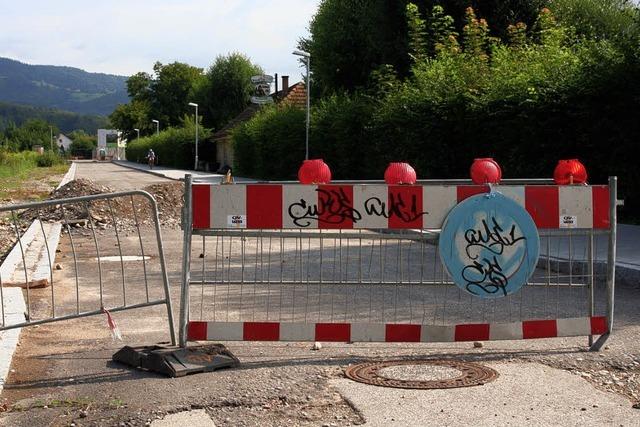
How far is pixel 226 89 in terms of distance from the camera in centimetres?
9544

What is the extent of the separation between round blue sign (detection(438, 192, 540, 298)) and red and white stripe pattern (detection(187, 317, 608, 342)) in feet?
1.02

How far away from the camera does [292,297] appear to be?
9.19m

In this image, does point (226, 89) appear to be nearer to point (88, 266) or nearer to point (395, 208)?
point (88, 266)

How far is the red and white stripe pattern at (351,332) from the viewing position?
657cm

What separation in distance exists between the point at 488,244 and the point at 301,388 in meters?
2.01

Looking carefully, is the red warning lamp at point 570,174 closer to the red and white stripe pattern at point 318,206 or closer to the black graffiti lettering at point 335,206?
the red and white stripe pattern at point 318,206

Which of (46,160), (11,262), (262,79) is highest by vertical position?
(262,79)

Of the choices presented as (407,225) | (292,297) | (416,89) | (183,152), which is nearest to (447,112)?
(416,89)

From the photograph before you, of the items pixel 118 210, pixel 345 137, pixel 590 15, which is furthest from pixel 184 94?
pixel 118 210

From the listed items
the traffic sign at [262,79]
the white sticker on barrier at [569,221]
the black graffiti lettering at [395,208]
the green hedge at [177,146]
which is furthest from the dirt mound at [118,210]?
the green hedge at [177,146]

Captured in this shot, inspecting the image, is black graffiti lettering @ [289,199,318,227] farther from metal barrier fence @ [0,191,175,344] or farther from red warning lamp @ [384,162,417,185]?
metal barrier fence @ [0,191,175,344]

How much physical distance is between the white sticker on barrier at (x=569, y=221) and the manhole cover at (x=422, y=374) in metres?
1.42

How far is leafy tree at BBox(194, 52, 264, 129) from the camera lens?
93.6 metres

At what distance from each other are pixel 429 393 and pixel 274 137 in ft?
122
